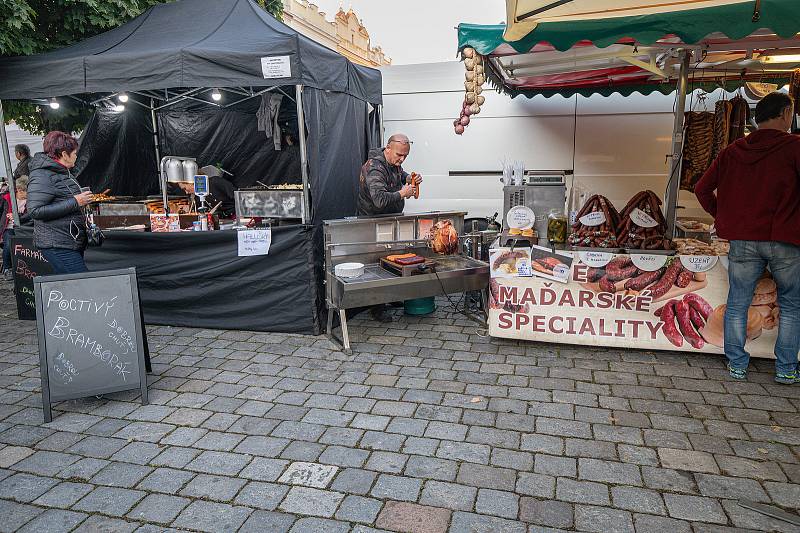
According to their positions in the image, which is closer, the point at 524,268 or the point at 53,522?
the point at 53,522

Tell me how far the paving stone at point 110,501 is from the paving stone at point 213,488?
26 centimetres

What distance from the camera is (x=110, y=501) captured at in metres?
2.83

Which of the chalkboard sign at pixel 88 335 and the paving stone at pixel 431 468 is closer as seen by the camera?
the paving stone at pixel 431 468

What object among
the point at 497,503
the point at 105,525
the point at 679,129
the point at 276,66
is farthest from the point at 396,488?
the point at 679,129

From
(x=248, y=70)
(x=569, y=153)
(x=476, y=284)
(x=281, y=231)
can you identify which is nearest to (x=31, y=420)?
(x=281, y=231)

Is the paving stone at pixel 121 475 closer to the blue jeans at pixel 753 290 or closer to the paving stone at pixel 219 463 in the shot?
the paving stone at pixel 219 463

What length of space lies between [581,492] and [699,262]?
2657 mm

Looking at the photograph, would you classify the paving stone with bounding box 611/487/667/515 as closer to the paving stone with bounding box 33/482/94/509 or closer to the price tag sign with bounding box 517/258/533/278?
the price tag sign with bounding box 517/258/533/278

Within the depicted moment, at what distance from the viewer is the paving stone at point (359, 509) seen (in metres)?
2.66

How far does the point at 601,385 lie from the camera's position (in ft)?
13.6

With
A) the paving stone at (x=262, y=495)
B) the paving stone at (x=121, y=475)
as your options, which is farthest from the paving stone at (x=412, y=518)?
the paving stone at (x=121, y=475)

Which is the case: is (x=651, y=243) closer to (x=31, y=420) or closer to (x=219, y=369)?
(x=219, y=369)

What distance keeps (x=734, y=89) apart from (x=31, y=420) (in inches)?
334

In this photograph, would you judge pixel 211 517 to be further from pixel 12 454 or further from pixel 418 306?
pixel 418 306
